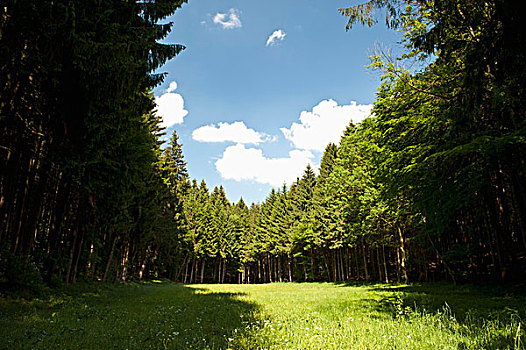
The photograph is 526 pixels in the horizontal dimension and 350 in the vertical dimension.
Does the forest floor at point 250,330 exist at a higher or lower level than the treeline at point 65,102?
lower

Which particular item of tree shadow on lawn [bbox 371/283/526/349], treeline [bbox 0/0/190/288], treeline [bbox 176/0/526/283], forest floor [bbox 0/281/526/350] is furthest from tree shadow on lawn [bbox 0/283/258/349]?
treeline [bbox 176/0/526/283]

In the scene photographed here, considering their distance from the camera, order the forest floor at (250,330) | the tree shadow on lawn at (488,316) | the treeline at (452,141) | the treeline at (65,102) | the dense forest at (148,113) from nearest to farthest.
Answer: the tree shadow on lawn at (488,316)
the forest floor at (250,330)
the treeline at (65,102)
the dense forest at (148,113)
the treeline at (452,141)

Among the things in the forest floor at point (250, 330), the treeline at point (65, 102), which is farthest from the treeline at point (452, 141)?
the treeline at point (65, 102)

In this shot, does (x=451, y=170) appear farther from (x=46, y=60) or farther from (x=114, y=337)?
(x=46, y=60)

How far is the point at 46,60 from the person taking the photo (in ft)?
23.4

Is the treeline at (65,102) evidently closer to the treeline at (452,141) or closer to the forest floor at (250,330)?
the forest floor at (250,330)

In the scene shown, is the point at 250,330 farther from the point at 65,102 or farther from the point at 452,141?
the point at 452,141

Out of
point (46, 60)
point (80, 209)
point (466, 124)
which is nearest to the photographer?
point (46, 60)

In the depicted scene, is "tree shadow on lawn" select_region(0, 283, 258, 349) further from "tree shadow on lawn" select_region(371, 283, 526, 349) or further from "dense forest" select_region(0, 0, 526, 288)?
"tree shadow on lawn" select_region(371, 283, 526, 349)

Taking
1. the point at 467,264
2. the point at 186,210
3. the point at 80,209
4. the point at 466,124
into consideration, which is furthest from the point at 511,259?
the point at 186,210

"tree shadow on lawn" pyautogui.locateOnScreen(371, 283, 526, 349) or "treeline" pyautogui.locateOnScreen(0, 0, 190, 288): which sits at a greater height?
"treeline" pyautogui.locateOnScreen(0, 0, 190, 288)

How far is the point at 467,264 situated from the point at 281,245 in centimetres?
3267

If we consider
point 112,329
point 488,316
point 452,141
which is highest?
point 452,141

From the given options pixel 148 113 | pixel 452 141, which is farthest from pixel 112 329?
pixel 452 141
